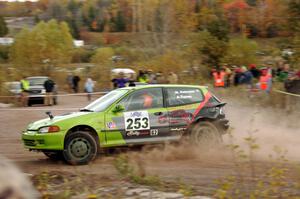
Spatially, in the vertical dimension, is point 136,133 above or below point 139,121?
below

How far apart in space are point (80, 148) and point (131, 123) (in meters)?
1.15

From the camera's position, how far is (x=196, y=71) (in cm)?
3275

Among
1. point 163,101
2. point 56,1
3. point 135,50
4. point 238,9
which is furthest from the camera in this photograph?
point 56,1

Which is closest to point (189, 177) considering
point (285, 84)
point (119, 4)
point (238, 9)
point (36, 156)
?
point (36, 156)

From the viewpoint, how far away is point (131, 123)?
10.7 metres

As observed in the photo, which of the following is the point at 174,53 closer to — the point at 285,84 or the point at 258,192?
the point at 285,84

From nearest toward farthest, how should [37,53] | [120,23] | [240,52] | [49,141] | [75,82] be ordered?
[49,141], [75,82], [240,52], [37,53], [120,23]

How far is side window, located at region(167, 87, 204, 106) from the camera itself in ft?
37.1

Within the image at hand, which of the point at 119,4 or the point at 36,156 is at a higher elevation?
the point at 119,4

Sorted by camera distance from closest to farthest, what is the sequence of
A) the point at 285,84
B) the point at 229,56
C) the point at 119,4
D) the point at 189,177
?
the point at 189,177 < the point at 285,84 < the point at 229,56 < the point at 119,4

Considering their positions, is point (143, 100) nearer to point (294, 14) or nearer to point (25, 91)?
point (25, 91)

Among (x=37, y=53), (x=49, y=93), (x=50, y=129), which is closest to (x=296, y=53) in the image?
(x=49, y=93)

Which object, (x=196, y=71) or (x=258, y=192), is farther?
(x=196, y=71)

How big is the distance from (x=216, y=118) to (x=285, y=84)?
26.2ft
